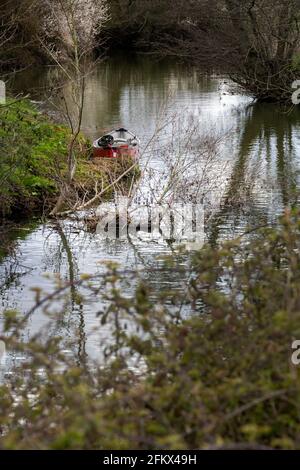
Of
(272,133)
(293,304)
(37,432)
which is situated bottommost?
(272,133)

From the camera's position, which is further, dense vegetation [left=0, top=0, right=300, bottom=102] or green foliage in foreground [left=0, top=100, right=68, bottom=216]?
dense vegetation [left=0, top=0, right=300, bottom=102]

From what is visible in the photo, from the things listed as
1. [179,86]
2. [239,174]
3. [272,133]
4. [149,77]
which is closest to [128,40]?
[149,77]

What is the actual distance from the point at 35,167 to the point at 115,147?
281 cm

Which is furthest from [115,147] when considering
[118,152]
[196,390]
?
[196,390]

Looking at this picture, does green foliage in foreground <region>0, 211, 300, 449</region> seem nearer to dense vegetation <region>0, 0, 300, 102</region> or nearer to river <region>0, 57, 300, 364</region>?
river <region>0, 57, 300, 364</region>

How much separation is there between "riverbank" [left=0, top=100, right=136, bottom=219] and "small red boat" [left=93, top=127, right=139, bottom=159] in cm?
38

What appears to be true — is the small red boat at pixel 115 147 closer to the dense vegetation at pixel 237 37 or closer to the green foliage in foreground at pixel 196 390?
the dense vegetation at pixel 237 37

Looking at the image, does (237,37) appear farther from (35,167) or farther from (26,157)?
(26,157)

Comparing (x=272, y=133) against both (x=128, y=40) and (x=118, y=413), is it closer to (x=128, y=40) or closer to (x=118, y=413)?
(x=118, y=413)

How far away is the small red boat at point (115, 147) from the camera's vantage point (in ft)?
77.9

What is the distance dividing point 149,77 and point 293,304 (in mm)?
38911

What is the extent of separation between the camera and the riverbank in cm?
1967

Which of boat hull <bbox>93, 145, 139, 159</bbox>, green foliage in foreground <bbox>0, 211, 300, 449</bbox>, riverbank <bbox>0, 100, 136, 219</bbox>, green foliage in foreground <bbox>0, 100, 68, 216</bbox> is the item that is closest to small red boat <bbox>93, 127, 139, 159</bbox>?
boat hull <bbox>93, 145, 139, 159</bbox>

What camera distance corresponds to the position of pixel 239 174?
2302 cm
